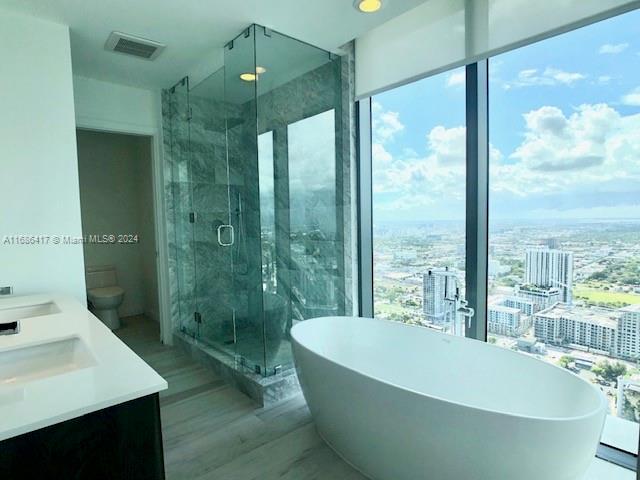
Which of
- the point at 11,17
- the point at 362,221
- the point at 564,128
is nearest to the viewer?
the point at 564,128

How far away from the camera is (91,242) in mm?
4676

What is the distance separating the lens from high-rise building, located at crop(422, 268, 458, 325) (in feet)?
8.22

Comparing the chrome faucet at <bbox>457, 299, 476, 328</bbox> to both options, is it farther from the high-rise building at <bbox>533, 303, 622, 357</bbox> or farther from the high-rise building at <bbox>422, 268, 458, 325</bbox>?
the high-rise building at <bbox>533, 303, 622, 357</bbox>

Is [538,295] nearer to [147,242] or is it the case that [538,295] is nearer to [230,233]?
[230,233]

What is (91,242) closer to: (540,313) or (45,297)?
(45,297)

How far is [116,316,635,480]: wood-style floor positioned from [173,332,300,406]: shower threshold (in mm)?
60

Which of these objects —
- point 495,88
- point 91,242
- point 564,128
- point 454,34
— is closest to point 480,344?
→ point 564,128

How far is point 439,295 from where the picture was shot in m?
2.64

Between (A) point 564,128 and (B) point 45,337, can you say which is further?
(A) point 564,128

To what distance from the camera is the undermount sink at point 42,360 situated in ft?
4.19

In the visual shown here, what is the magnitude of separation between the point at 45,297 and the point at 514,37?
3.12 metres

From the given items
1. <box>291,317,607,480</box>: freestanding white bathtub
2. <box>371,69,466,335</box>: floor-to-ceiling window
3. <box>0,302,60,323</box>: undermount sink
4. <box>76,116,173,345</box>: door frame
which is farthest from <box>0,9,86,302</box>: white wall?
<box>371,69,466,335</box>: floor-to-ceiling window

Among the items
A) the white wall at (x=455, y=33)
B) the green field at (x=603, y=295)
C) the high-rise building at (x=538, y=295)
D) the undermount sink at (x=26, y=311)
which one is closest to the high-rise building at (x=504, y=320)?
the high-rise building at (x=538, y=295)

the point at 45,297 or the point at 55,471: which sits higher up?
the point at 45,297
